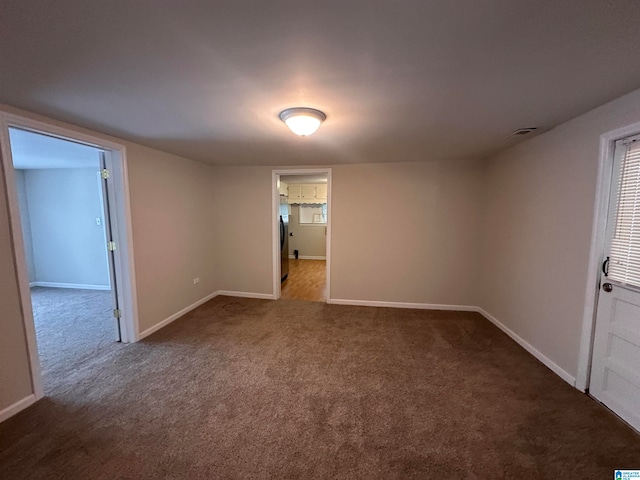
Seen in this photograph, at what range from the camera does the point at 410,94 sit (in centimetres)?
172

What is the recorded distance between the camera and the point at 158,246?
3.38m

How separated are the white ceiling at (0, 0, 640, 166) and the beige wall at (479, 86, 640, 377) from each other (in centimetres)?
23

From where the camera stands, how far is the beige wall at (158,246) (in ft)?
6.47

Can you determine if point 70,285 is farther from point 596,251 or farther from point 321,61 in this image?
point 596,251

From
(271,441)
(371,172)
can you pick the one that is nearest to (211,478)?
(271,441)

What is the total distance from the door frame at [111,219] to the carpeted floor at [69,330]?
32 cm

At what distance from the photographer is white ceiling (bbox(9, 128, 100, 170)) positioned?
288cm

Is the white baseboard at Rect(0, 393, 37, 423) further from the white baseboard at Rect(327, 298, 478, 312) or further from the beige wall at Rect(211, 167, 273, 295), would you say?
the white baseboard at Rect(327, 298, 478, 312)

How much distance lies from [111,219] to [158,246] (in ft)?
1.96

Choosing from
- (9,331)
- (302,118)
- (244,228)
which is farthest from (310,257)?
(9,331)

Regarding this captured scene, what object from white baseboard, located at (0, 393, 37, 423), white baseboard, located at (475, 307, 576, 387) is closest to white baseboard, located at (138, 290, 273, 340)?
white baseboard, located at (0, 393, 37, 423)

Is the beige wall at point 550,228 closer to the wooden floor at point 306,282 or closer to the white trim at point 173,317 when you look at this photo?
the wooden floor at point 306,282

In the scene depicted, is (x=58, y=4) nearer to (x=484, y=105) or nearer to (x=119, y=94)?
(x=119, y=94)

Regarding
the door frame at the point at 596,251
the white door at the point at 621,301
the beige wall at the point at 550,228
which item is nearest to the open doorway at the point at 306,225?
the beige wall at the point at 550,228
